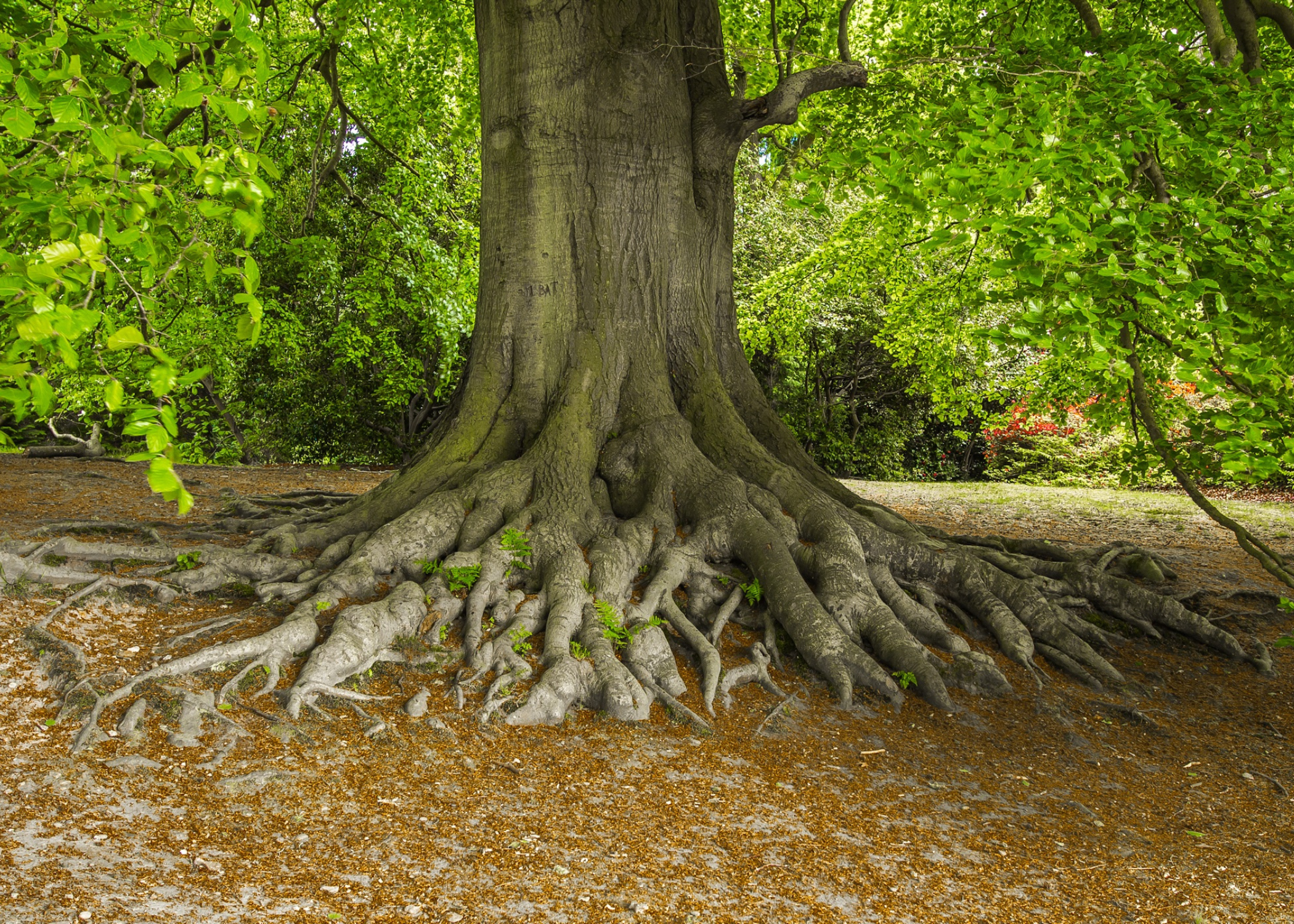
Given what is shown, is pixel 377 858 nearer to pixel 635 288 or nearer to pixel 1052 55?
pixel 635 288

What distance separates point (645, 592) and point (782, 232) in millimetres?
13651

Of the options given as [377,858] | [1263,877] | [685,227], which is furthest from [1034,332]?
[685,227]

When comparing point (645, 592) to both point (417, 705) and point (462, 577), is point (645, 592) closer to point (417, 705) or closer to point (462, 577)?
point (462, 577)

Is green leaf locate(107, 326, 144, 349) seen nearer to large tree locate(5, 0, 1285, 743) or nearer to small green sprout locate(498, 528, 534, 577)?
large tree locate(5, 0, 1285, 743)

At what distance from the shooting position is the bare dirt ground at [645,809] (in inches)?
105

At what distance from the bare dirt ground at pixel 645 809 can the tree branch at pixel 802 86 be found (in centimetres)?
377

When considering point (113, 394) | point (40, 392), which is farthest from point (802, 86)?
point (40, 392)

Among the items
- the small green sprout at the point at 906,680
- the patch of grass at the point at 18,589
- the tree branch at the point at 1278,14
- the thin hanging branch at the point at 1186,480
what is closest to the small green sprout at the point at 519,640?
the small green sprout at the point at 906,680

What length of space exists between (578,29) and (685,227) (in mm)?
1588

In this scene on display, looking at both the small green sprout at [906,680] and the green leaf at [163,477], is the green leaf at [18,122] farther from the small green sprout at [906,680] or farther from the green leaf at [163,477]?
the small green sprout at [906,680]

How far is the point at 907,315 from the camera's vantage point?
475 inches

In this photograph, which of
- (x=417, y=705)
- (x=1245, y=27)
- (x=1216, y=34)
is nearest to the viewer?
(x=417, y=705)

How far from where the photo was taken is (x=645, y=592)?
4.95m

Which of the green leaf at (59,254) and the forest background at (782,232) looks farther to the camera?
the forest background at (782,232)
